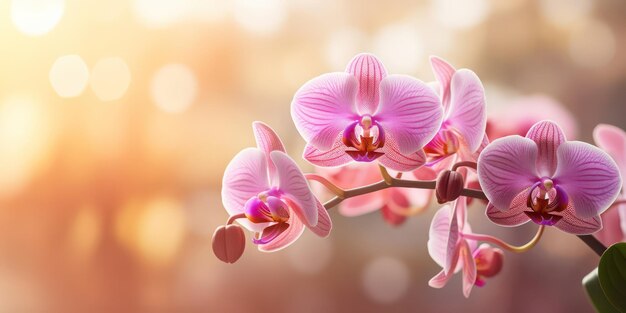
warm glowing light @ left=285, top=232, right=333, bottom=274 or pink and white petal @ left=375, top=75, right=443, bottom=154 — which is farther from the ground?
pink and white petal @ left=375, top=75, right=443, bottom=154

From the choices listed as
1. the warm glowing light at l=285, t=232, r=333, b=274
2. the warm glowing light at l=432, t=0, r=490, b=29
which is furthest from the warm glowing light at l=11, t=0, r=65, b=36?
the warm glowing light at l=432, t=0, r=490, b=29

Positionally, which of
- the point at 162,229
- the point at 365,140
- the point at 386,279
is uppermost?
the point at 365,140

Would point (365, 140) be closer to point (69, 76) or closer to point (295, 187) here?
point (295, 187)

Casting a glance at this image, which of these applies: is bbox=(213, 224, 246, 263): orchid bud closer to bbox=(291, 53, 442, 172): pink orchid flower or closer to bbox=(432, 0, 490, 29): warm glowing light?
bbox=(291, 53, 442, 172): pink orchid flower

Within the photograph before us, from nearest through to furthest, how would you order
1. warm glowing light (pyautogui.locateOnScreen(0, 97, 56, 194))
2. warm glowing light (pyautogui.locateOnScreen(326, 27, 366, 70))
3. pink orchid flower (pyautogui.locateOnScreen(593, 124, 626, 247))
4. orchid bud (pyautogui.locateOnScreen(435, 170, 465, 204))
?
orchid bud (pyautogui.locateOnScreen(435, 170, 465, 204))
pink orchid flower (pyautogui.locateOnScreen(593, 124, 626, 247))
warm glowing light (pyautogui.locateOnScreen(0, 97, 56, 194))
warm glowing light (pyautogui.locateOnScreen(326, 27, 366, 70))

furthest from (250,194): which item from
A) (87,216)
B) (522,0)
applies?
(522,0)

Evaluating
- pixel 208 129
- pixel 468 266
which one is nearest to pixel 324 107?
pixel 468 266

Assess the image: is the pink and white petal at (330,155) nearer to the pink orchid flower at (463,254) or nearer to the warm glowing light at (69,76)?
the pink orchid flower at (463,254)
